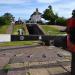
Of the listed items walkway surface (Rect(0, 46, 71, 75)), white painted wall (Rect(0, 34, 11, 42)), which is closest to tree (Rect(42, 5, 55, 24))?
white painted wall (Rect(0, 34, 11, 42))

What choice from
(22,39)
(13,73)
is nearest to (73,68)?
(13,73)

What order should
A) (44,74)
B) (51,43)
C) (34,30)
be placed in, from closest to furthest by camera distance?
(44,74) → (51,43) → (34,30)

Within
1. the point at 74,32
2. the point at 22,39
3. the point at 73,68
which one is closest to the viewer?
the point at 74,32

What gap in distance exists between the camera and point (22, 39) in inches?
1783

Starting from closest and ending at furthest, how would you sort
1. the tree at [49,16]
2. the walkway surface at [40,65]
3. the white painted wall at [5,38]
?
the walkway surface at [40,65]
the white painted wall at [5,38]
the tree at [49,16]

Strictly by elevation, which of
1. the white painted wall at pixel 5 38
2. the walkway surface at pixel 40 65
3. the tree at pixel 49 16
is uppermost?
the tree at pixel 49 16

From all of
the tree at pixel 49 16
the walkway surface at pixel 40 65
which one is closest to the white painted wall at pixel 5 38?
the walkway surface at pixel 40 65

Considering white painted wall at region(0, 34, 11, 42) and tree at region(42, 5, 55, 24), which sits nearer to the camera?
white painted wall at region(0, 34, 11, 42)

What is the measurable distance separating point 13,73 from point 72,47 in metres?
5.11

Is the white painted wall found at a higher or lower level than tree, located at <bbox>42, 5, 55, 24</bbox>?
lower

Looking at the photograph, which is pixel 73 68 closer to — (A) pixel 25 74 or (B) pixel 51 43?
(A) pixel 25 74

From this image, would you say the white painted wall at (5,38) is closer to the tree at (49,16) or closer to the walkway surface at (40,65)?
the walkway surface at (40,65)

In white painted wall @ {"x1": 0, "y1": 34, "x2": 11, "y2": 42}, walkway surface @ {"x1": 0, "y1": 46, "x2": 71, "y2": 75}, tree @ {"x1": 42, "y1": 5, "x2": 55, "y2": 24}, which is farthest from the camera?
tree @ {"x1": 42, "y1": 5, "x2": 55, "y2": 24}

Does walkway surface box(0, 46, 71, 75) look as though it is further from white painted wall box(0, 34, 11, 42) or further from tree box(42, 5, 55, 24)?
tree box(42, 5, 55, 24)
